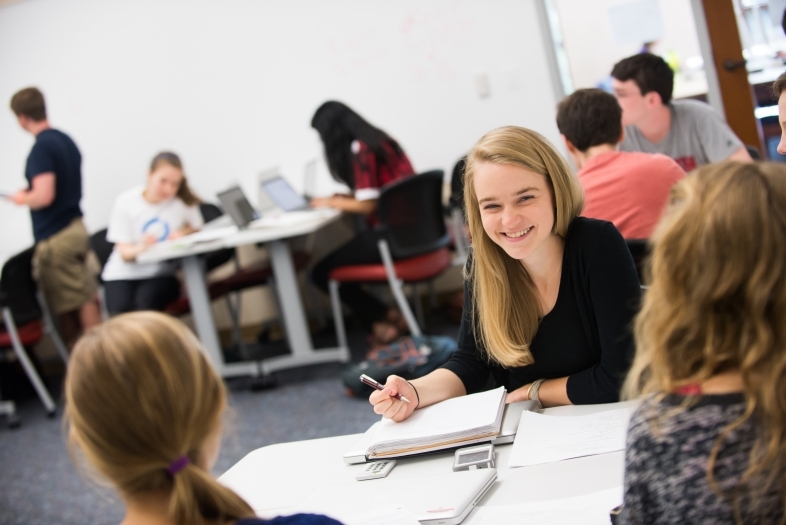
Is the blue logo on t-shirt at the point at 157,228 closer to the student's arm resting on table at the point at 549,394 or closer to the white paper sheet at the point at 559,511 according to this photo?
the student's arm resting on table at the point at 549,394

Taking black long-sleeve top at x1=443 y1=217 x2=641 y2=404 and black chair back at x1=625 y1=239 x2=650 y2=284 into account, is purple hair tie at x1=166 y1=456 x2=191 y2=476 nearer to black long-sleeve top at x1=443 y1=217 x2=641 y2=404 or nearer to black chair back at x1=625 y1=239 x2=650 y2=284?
black long-sleeve top at x1=443 y1=217 x2=641 y2=404

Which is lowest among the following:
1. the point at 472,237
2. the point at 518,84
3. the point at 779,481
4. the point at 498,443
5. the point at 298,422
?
the point at 298,422

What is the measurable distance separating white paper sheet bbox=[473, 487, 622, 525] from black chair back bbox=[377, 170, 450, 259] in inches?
108

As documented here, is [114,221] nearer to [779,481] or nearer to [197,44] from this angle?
[197,44]

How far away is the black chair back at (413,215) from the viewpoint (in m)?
3.87

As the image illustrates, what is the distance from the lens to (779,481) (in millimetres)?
834

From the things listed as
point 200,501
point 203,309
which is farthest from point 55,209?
point 200,501

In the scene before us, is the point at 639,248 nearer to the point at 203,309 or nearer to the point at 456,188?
the point at 456,188

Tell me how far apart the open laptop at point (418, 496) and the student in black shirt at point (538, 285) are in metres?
0.22

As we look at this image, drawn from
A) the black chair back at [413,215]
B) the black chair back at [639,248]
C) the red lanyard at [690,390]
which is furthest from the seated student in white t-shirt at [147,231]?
the red lanyard at [690,390]

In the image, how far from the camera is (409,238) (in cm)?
403

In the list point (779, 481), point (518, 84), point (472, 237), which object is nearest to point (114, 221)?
point (518, 84)

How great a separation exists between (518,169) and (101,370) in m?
0.95

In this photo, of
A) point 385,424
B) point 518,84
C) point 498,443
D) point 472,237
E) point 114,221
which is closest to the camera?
point 498,443
